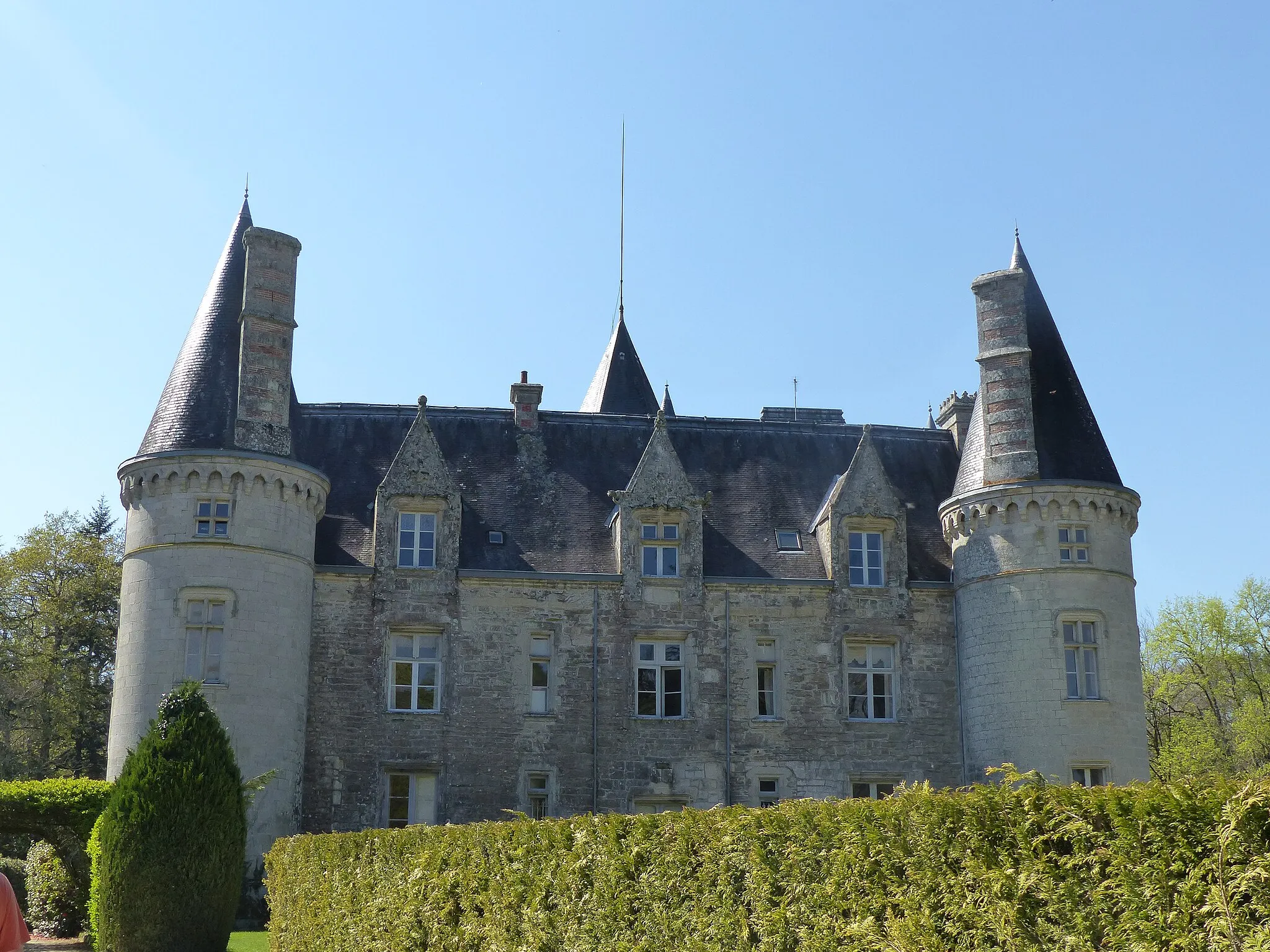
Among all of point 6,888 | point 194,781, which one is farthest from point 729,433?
point 6,888

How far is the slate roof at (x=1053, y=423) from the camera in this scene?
1073 inches

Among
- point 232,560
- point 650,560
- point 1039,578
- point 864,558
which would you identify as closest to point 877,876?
point 232,560

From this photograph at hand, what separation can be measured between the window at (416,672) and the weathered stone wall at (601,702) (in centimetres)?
22

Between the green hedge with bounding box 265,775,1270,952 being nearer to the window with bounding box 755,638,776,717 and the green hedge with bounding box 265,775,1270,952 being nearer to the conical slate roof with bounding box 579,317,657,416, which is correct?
the window with bounding box 755,638,776,717

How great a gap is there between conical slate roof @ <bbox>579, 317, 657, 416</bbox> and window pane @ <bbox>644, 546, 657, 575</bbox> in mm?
8115

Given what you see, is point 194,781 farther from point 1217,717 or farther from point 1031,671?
point 1217,717

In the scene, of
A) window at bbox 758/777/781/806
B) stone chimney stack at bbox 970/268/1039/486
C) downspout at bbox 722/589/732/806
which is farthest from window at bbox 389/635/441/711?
stone chimney stack at bbox 970/268/1039/486

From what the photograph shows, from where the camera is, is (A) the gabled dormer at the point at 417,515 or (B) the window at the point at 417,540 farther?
(B) the window at the point at 417,540

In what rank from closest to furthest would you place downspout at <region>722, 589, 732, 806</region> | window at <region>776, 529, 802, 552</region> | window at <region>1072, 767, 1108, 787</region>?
window at <region>1072, 767, 1108, 787</region> → downspout at <region>722, 589, 732, 806</region> → window at <region>776, 529, 802, 552</region>

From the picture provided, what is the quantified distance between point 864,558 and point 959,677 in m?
3.03

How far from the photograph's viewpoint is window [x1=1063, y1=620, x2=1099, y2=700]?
2614cm

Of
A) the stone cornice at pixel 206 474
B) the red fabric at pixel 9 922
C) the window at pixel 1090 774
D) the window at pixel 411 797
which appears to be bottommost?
the red fabric at pixel 9 922

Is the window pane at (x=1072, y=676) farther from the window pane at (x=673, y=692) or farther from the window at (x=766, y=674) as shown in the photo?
the window pane at (x=673, y=692)

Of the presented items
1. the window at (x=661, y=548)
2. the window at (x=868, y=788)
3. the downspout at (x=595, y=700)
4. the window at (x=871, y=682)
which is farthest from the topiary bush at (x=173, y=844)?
the window at (x=871, y=682)
